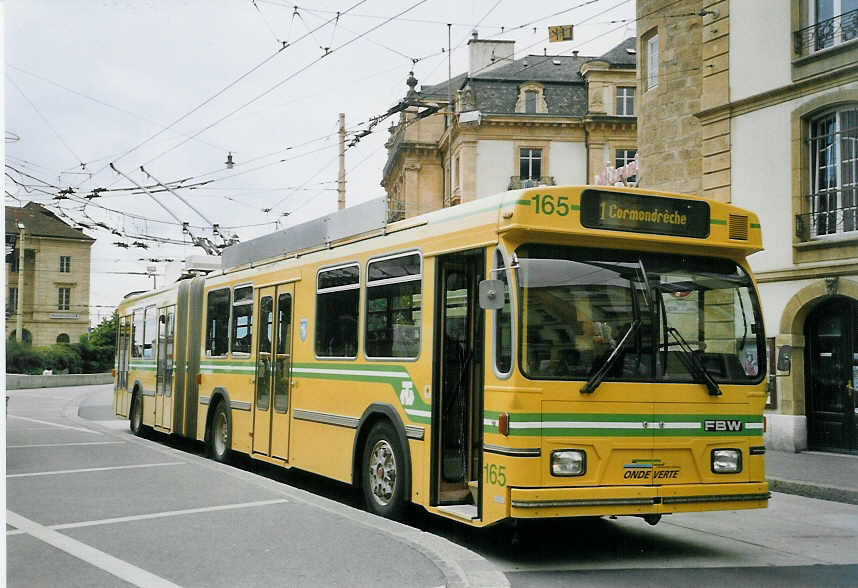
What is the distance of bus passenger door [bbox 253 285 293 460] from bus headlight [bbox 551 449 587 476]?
534cm

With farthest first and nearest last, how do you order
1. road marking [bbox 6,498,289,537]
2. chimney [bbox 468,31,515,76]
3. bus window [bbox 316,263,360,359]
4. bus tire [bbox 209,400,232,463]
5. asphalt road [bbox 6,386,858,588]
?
chimney [bbox 468,31,515,76]
bus tire [bbox 209,400,232,463]
bus window [bbox 316,263,360,359]
road marking [bbox 6,498,289,537]
asphalt road [bbox 6,386,858,588]

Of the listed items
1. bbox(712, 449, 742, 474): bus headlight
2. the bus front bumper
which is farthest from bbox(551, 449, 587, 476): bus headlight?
bbox(712, 449, 742, 474): bus headlight

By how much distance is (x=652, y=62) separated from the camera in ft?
78.6

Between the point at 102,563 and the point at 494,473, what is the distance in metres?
2.91

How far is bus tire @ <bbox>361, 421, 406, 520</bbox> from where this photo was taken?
907 centimetres

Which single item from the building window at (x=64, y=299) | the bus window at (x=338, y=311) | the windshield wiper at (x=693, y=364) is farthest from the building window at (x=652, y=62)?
the building window at (x=64, y=299)

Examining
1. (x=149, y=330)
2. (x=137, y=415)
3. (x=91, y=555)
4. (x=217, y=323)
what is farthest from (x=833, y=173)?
(x=91, y=555)

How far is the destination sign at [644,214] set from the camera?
786cm

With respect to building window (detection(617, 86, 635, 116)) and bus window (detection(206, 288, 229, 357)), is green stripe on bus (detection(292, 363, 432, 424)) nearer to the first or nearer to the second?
bus window (detection(206, 288, 229, 357))

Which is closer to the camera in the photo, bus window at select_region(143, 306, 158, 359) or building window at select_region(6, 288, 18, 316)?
bus window at select_region(143, 306, 158, 359)

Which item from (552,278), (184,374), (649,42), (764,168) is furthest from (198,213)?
(552,278)

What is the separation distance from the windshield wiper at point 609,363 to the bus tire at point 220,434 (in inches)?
313

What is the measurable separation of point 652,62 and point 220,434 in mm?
14737

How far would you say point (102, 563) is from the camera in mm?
6711
